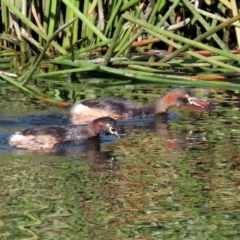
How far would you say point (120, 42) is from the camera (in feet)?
35.7

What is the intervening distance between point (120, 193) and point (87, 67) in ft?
11.3

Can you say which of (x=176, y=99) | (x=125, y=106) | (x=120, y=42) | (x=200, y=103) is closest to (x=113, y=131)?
(x=125, y=106)

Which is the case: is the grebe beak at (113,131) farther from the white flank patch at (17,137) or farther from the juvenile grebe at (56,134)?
the white flank patch at (17,137)

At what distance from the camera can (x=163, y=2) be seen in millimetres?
11461

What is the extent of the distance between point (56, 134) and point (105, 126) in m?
0.43

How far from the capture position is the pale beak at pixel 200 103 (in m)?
9.39

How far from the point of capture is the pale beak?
30.8 feet

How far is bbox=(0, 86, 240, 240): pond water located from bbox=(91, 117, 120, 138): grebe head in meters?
0.08

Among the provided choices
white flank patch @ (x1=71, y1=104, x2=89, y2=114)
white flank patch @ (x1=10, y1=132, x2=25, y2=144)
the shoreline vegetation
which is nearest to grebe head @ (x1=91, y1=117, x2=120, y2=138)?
white flank patch @ (x1=10, y1=132, x2=25, y2=144)

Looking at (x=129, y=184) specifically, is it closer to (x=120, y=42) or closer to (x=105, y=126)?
(x=105, y=126)

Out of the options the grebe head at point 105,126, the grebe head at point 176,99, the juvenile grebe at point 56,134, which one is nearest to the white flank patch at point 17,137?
the juvenile grebe at point 56,134

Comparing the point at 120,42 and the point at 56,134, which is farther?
the point at 120,42

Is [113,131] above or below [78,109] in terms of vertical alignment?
below

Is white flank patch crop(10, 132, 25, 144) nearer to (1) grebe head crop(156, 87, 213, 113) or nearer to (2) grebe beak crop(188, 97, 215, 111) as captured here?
(1) grebe head crop(156, 87, 213, 113)
